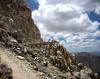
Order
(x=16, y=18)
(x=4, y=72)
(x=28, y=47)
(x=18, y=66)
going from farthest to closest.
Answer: (x=16, y=18) < (x=28, y=47) < (x=18, y=66) < (x=4, y=72)

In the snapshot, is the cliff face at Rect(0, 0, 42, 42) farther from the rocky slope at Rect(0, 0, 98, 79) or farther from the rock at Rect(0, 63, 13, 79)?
the rock at Rect(0, 63, 13, 79)

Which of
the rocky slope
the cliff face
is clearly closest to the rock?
the rocky slope

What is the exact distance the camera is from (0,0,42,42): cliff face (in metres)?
29.3

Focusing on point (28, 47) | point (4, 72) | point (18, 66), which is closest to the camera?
point (4, 72)

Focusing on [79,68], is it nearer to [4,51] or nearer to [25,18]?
[25,18]

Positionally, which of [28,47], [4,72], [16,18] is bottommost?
[4,72]

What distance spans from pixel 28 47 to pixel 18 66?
7.45 m

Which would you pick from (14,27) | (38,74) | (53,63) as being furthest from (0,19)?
(38,74)

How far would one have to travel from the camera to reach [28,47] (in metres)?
28.2

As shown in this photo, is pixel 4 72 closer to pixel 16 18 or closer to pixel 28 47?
pixel 28 47

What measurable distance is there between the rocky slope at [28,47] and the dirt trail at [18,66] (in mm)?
812

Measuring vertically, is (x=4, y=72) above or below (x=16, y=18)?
below

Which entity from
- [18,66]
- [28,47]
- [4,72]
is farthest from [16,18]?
[4,72]

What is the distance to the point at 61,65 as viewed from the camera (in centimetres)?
2897
